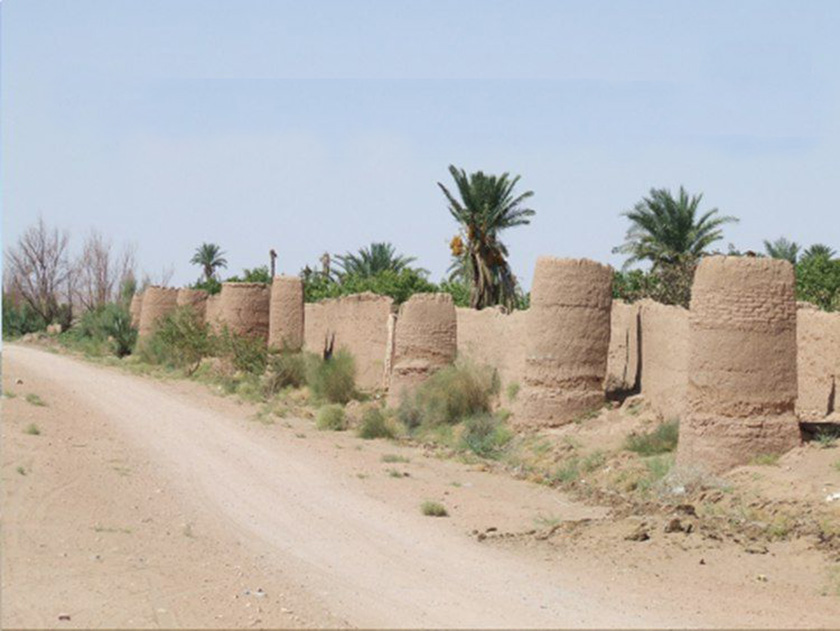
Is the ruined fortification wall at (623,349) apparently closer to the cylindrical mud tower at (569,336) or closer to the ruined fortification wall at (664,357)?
the ruined fortification wall at (664,357)

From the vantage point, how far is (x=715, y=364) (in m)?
14.7

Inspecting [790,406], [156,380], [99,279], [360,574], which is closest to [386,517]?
[360,574]

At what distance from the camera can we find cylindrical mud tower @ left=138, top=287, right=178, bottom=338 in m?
41.0

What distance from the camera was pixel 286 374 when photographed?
30266 millimetres

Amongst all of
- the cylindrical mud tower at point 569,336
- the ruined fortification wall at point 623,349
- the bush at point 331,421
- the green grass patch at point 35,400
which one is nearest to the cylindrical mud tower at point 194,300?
the bush at point 331,421

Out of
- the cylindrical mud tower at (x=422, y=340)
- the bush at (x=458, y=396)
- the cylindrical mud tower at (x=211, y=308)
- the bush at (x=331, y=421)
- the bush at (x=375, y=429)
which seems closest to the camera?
the bush at (x=375, y=429)

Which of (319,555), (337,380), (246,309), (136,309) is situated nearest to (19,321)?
(136,309)

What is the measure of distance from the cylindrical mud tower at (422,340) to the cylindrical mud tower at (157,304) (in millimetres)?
19064

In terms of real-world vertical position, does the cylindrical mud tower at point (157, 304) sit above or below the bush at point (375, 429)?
above

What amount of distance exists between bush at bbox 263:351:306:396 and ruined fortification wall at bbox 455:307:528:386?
7349 millimetres

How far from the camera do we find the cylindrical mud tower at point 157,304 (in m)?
41.0

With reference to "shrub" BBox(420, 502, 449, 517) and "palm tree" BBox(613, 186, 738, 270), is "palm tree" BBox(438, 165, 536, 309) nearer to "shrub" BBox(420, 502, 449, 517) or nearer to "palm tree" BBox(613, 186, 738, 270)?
"palm tree" BBox(613, 186, 738, 270)

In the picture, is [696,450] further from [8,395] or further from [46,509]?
[8,395]

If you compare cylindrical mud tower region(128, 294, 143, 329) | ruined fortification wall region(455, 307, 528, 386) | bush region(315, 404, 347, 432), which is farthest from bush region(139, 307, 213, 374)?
ruined fortification wall region(455, 307, 528, 386)
